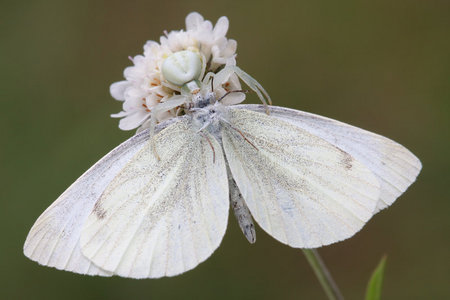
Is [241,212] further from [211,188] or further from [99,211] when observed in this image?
[99,211]

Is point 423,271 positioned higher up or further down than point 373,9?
further down

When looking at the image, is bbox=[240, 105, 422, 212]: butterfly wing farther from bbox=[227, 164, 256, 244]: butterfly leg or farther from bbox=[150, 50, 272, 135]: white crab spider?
bbox=[227, 164, 256, 244]: butterfly leg

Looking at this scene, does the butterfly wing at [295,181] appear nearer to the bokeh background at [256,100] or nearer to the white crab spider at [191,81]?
the white crab spider at [191,81]

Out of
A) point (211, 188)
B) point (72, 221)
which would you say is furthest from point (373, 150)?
point (72, 221)

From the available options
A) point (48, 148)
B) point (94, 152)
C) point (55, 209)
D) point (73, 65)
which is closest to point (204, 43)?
point (55, 209)

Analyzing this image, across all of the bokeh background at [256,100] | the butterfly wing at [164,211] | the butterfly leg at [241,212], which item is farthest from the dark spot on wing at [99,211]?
the bokeh background at [256,100]

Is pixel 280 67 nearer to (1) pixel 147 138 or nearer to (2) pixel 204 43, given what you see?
(2) pixel 204 43
